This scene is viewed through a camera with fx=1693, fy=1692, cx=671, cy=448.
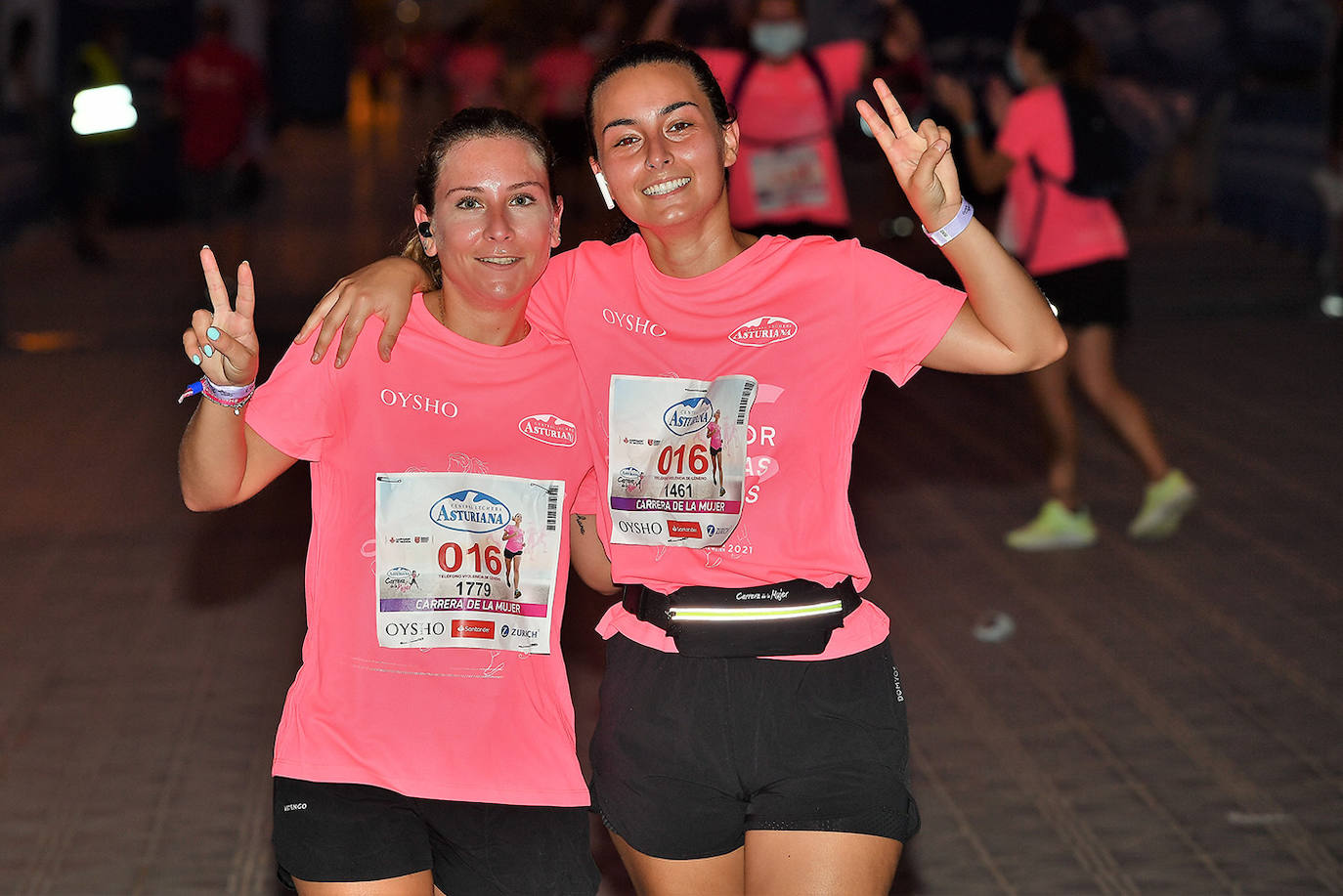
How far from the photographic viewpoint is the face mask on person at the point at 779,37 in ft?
26.0

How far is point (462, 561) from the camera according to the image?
2820 mm

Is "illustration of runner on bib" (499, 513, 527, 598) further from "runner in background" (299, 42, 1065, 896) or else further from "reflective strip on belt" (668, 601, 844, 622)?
"reflective strip on belt" (668, 601, 844, 622)

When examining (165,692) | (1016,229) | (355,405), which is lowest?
(165,692)

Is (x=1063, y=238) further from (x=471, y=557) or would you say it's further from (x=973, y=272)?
(x=471, y=557)

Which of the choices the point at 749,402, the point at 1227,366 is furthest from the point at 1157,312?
the point at 749,402

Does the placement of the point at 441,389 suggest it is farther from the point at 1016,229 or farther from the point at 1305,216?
the point at 1305,216

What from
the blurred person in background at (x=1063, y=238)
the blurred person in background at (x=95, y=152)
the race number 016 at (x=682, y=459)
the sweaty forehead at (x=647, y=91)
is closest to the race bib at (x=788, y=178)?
the blurred person in background at (x=1063, y=238)

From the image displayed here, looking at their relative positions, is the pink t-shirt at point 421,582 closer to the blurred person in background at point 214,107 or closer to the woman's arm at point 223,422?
the woman's arm at point 223,422

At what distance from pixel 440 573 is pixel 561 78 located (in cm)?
1452

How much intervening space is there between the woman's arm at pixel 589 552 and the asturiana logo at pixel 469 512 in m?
0.25

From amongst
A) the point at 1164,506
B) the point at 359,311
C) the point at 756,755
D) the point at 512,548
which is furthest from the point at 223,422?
the point at 1164,506

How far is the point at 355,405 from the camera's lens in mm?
2863

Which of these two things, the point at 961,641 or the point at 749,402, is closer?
the point at 749,402

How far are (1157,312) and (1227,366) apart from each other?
2019 millimetres
